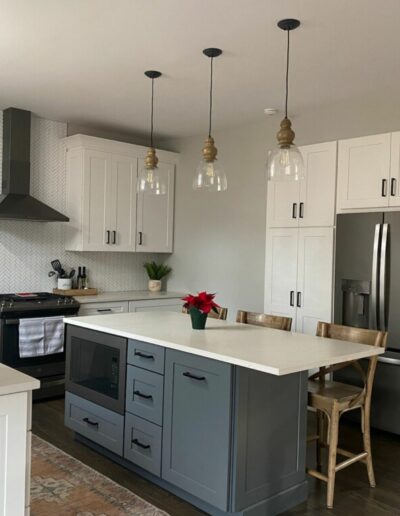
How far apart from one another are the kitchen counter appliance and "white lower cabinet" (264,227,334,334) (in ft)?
6.06

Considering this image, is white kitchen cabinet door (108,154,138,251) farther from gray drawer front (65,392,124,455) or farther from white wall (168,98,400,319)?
gray drawer front (65,392,124,455)

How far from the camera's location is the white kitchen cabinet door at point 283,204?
14.2 ft

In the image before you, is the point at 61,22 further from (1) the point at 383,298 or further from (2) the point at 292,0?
(1) the point at 383,298

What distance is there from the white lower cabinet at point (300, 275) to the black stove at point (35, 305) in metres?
1.83

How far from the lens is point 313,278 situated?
415cm

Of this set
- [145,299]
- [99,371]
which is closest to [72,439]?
[99,371]

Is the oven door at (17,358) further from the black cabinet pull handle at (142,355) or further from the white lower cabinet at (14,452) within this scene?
the white lower cabinet at (14,452)

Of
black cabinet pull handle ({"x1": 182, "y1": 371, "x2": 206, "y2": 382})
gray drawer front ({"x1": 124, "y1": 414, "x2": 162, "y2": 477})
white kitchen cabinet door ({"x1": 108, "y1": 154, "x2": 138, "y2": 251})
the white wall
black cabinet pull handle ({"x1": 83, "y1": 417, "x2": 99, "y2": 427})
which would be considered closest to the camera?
black cabinet pull handle ({"x1": 182, "y1": 371, "x2": 206, "y2": 382})

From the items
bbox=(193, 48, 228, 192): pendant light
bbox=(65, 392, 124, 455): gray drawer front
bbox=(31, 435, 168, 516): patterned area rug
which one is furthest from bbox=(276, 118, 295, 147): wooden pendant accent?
bbox=(31, 435, 168, 516): patterned area rug

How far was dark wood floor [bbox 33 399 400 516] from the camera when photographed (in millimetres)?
2686

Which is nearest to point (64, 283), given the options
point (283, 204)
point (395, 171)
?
point (283, 204)

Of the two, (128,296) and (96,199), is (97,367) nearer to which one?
(128,296)

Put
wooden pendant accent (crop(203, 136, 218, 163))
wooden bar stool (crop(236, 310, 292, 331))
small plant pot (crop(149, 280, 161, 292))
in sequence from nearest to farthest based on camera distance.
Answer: wooden pendant accent (crop(203, 136, 218, 163))
wooden bar stool (crop(236, 310, 292, 331))
small plant pot (crop(149, 280, 161, 292))

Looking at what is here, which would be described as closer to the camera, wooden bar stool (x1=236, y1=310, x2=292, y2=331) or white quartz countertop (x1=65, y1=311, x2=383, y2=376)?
white quartz countertop (x1=65, y1=311, x2=383, y2=376)
